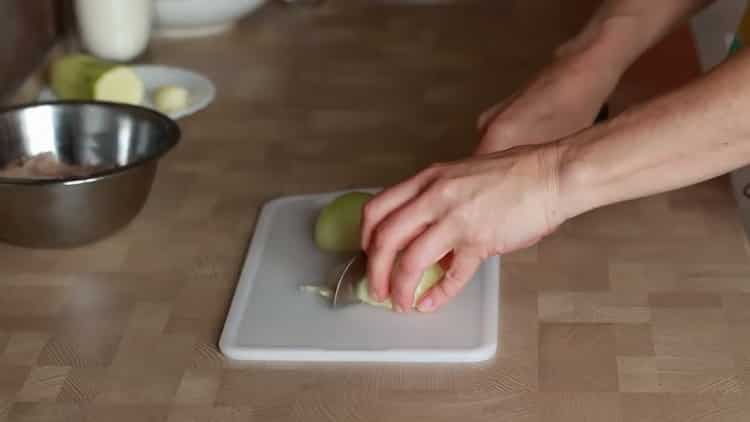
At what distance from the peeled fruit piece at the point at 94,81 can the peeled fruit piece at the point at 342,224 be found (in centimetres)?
47

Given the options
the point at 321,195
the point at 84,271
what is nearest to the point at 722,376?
the point at 321,195

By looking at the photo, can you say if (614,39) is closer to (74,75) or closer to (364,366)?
(364,366)

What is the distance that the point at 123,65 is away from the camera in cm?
177

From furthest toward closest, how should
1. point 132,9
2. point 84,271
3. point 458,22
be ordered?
point 458,22, point 132,9, point 84,271

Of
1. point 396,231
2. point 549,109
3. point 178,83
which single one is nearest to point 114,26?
point 178,83

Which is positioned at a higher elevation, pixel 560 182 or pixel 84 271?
pixel 560 182

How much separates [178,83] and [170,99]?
10 centimetres

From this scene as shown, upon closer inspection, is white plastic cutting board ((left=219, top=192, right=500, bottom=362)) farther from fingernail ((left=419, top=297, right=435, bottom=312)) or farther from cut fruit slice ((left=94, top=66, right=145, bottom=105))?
cut fruit slice ((left=94, top=66, right=145, bottom=105))

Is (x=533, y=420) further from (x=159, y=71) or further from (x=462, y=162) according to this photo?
(x=159, y=71)

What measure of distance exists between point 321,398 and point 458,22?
102cm

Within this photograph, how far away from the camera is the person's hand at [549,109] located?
4.01 ft

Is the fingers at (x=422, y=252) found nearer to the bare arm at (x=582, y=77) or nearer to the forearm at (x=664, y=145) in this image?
the forearm at (x=664, y=145)

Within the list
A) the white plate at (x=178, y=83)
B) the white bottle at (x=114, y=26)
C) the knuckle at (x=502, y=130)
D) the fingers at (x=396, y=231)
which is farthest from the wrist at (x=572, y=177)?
the white bottle at (x=114, y=26)

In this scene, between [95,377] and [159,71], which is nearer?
[95,377]
